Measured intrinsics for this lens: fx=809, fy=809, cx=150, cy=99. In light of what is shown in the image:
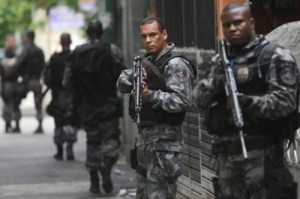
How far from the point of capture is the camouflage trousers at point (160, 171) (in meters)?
6.00

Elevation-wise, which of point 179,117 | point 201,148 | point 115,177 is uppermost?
point 179,117

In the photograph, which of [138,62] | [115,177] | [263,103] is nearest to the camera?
[263,103]

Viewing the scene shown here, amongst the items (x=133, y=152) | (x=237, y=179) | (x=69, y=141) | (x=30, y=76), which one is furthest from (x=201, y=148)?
(x=30, y=76)

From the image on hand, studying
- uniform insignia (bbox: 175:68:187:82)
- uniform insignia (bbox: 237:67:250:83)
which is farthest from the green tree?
uniform insignia (bbox: 237:67:250:83)

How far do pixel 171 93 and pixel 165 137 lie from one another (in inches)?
14.7

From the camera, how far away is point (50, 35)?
102 ft

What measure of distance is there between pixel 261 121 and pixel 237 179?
1.22ft

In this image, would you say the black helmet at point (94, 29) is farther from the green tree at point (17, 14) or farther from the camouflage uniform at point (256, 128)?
the green tree at point (17, 14)

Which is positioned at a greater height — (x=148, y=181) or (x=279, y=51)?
(x=279, y=51)

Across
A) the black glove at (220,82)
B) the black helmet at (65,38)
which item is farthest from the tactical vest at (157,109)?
the black helmet at (65,38)

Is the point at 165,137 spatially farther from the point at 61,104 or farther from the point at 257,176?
the point at 61,104

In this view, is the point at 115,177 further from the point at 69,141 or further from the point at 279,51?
the point at 279,51

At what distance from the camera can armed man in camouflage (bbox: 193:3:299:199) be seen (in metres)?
4.55

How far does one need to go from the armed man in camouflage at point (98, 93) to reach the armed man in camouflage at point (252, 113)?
4357mm
